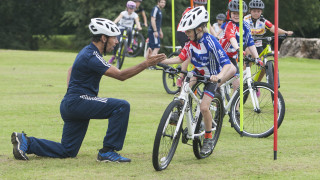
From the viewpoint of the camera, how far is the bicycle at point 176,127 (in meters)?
7.01

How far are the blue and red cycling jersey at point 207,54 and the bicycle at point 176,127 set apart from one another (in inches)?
11.8

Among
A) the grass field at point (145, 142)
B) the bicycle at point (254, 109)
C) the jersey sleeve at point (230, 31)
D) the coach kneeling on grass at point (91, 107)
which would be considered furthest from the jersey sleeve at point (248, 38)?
the coach kneeling on grass at point (91, 107)

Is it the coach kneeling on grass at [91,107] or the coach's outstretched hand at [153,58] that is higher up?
the coach's outstretched hand at [153,58]

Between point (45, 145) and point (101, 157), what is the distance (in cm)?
67

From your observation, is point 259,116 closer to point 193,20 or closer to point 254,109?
point 254,109

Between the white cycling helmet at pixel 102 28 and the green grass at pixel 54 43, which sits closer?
the white cycling helmet at pixel 102 28

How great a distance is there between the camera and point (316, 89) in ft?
55.8

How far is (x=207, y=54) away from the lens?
8062mm

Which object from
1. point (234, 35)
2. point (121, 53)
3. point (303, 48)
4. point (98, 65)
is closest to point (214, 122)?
point (98, 65)

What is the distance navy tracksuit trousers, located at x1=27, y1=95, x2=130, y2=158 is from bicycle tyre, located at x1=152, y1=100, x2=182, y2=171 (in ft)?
1.98

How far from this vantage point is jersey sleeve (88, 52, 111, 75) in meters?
7.52

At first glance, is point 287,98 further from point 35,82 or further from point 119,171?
point 119,171

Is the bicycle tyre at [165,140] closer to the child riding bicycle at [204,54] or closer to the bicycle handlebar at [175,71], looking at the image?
the bicycle handlebar at [175,71]

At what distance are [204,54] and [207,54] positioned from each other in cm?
4
